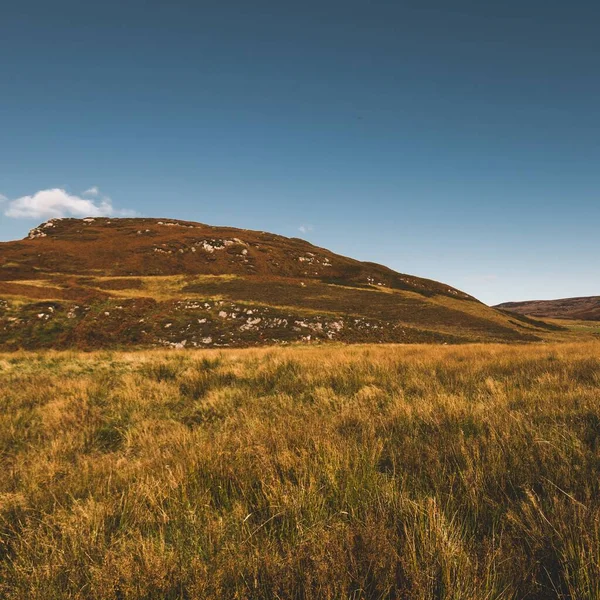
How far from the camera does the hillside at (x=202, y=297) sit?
80.1 ft

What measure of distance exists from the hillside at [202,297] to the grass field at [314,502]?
20.4 metres

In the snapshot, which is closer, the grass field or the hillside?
the grass field

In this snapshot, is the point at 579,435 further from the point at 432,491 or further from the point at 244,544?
the point at 244,544

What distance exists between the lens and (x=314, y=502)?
85.2 inches

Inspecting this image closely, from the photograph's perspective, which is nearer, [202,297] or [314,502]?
[314,502]

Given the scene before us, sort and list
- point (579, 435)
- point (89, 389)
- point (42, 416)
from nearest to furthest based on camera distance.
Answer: point (579, 435)
point (42, 416)
point (89, 389)

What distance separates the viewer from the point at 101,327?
24047 mm

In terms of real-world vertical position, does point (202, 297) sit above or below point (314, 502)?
above

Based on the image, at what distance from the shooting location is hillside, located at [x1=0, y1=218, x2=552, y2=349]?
24.4 meters

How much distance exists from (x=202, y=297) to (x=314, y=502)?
30.6 metres

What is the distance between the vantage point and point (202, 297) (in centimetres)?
3138

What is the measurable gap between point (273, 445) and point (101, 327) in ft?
82.2

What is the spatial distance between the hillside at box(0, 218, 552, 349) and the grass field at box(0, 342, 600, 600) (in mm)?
20399

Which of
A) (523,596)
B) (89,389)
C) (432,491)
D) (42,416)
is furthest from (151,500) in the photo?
(89,389)
